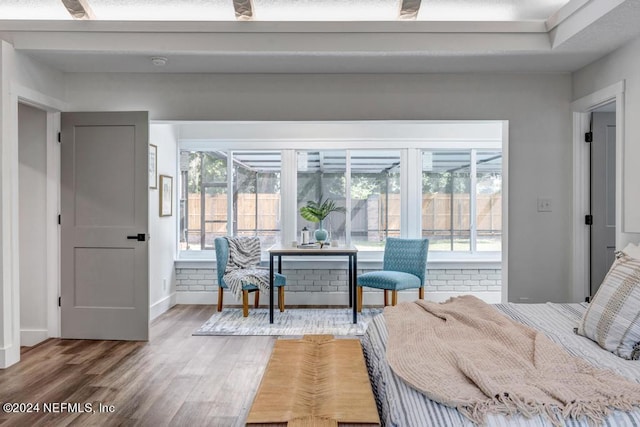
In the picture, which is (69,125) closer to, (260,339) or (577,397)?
(260,339)

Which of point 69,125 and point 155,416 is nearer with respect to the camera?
point 155,416

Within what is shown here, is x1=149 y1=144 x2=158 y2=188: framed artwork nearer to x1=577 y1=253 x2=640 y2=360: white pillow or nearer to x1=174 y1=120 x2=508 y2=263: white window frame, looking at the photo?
x1=174 y1=120 x2=508 y2=263: white window frame

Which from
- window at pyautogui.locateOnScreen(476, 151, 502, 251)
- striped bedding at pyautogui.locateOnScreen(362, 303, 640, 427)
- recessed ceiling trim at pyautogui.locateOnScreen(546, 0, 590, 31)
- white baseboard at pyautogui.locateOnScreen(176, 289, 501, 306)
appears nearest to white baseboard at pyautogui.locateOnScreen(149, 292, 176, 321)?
white baseboard at pyautogui.locateOnScreen(176, 289, 501, 306)

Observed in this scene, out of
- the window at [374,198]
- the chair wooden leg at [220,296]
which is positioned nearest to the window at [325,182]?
the window at [374,198]

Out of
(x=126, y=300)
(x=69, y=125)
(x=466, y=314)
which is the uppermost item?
(x=69, y=125)

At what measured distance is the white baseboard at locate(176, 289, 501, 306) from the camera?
5.86 metres

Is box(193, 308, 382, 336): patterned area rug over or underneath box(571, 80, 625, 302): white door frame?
underneath

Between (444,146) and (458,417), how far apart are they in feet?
16.2

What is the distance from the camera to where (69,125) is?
14.0ft

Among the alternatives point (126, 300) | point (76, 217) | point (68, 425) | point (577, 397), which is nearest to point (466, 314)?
point (577, 397)

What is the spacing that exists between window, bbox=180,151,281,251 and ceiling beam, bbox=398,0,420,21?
3011 mm

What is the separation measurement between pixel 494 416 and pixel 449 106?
338 cm

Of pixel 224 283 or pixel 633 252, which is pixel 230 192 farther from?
pixel 633 252

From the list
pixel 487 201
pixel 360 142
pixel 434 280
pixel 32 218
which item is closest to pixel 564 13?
pixel 360 142
